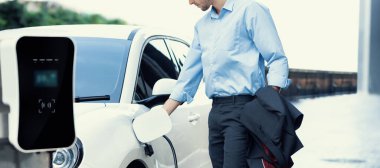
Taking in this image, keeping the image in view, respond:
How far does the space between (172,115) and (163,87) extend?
32 cm

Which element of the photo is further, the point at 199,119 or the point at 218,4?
the point at 199,119

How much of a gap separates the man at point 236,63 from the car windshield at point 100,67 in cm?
67

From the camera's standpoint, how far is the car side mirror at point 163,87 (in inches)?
191

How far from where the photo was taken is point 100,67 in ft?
16.8

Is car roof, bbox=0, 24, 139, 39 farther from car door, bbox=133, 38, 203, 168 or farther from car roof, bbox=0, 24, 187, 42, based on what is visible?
car door, bbox=133, 38, 203, 168

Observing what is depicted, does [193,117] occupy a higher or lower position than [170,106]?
lower

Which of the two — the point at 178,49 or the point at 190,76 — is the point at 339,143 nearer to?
the point at 178,49

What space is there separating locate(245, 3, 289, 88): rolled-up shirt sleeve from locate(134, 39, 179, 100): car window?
3.09ft

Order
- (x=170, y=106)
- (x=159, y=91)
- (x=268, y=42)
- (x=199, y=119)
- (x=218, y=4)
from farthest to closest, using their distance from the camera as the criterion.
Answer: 1. (x=199, y=119)
2. (x=159, y=91)
3. (x=170, y=106)
4. (x=218, y=4)
5. (x=268, y=42)

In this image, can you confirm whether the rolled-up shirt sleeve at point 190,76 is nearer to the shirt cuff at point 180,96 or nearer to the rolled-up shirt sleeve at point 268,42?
the shirt cuff at point 180,96

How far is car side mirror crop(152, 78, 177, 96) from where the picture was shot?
15.9 ft

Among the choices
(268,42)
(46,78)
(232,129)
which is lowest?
(232,129)

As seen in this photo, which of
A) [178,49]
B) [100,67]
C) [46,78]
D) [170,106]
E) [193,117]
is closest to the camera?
[46,78]

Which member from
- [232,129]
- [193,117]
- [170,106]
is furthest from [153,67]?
[232,129]
